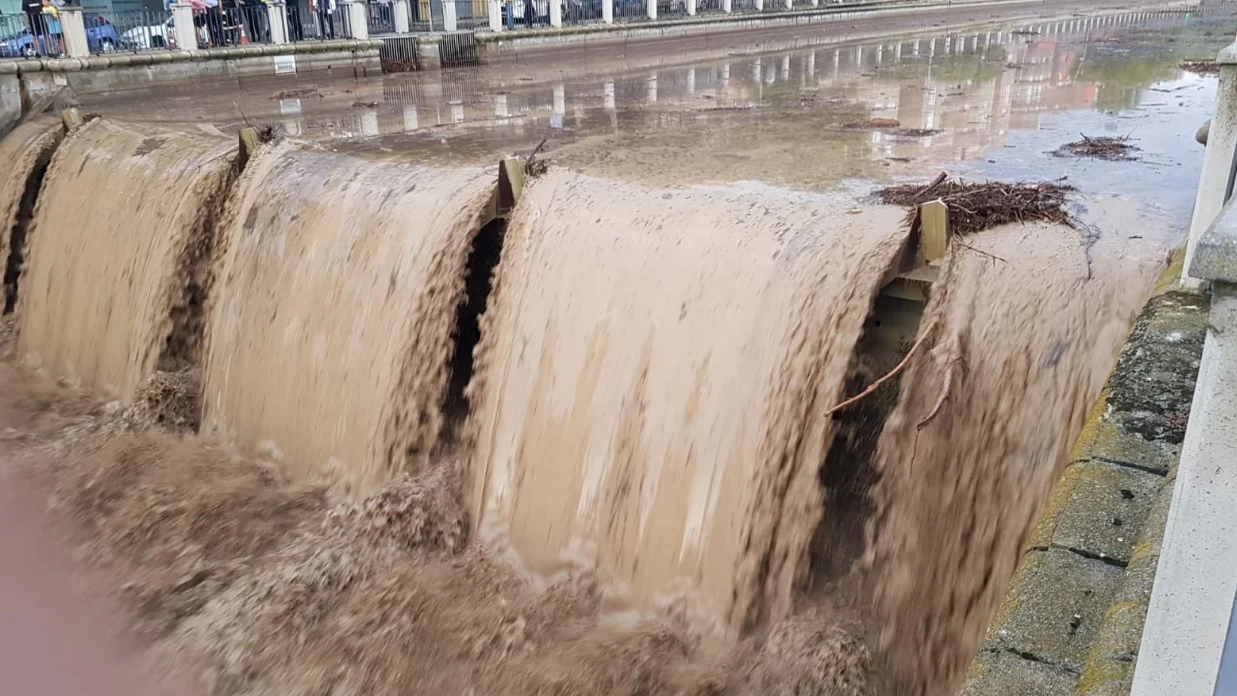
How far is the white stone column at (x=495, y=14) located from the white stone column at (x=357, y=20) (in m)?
2.63

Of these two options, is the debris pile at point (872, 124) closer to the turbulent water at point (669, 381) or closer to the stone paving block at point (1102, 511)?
the turbulent water at point (669, 381)

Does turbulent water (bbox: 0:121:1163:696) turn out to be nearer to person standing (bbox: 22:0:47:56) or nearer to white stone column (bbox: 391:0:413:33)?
person standing (bbox: 22:0:47:56)

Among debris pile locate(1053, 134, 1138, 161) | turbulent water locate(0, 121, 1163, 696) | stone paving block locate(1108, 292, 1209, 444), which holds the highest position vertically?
debris pile locate(1053, 134, 1138, 161)

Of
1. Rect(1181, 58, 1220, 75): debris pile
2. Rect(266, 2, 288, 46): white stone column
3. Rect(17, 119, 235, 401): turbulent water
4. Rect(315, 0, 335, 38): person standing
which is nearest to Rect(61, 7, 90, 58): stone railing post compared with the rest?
Rect(266, 2, 288, 46): white stone column

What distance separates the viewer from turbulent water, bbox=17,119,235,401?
7371mm

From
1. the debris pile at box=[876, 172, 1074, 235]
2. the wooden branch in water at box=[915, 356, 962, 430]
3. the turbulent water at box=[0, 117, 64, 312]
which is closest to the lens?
the wooden branch in water at box=[915, 356, 962, 430]

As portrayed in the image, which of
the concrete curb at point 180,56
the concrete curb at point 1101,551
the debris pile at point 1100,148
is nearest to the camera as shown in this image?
the concrete curb at point 1101,551

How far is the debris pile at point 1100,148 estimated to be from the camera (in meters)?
7.13

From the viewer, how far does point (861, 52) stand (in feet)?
56.4

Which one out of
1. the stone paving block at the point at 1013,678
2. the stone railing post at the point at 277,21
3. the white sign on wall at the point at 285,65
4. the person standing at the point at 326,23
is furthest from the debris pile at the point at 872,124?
the person standing at the point at 326,23

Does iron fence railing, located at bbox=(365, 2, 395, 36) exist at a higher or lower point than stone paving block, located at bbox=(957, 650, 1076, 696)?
higher

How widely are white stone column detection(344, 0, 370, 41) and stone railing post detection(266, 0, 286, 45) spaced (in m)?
1.13

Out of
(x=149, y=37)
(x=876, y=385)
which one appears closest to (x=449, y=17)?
(x=149, y=37)

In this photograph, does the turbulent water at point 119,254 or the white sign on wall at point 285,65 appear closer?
the turbulent water at point 119,254
